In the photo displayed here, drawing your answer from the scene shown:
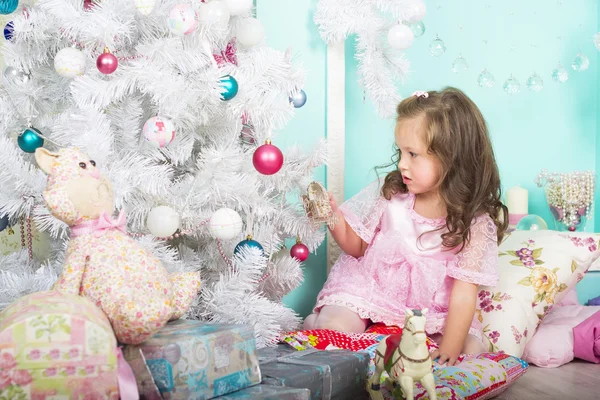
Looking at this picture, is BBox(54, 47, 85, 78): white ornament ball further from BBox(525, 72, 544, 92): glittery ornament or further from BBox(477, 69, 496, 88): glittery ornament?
BBox(525, 72, 544, 92): glittery ornament

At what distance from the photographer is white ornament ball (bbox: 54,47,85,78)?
1.35 metres

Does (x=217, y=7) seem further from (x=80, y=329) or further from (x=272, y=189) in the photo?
(x=80, y=329)

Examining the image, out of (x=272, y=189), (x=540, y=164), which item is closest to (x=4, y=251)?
(x=272, y=189)

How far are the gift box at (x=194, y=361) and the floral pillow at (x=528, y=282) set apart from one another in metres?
0.90

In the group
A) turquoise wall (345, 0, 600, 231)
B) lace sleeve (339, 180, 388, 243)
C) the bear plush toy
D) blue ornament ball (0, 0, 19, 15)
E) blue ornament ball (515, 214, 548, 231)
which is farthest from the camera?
turquoise wall (345, 0, 600, 231)

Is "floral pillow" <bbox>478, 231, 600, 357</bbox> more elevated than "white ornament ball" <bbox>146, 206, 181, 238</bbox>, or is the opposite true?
"white ornament ball" <bbox>146, 206, 181, 238</bbox>

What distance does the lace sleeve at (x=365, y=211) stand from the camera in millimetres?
1921

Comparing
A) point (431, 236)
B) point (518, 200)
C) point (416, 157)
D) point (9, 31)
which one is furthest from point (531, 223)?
point (9, 31)

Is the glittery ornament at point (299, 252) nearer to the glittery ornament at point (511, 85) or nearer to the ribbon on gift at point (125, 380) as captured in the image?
the ribbon on gift at point (125, 380)

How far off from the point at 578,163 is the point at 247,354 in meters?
2.14

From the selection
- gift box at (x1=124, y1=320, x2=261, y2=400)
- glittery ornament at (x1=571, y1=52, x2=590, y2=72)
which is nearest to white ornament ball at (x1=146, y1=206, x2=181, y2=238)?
gift box at (x1=124, y1=320, x2=261, y2=400)

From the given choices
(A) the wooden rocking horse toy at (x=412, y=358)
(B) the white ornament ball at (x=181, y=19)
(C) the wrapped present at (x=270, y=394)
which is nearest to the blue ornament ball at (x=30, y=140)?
(B) the white ornament ball at (x=181, y=19)

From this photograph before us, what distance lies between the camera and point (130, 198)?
1445mm

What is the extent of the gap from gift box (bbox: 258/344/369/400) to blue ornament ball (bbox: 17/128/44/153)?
0.63 m
